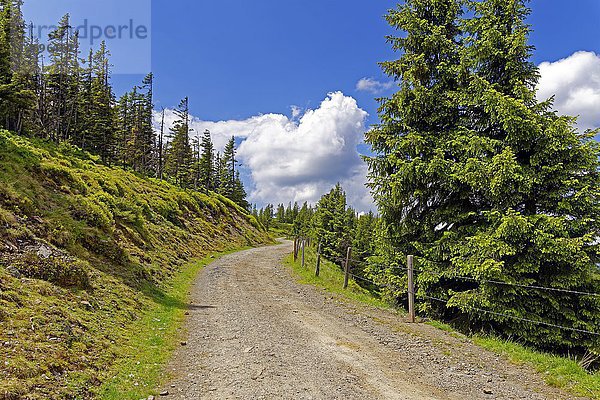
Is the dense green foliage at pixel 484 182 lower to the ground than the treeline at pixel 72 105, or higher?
lower

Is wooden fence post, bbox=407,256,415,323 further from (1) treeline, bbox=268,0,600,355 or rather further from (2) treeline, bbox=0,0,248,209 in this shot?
(2) treeline, bbox=0,0,248,209

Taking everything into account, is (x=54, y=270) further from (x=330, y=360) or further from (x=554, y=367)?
(x=554, y=367)

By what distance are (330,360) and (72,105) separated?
51.8 m

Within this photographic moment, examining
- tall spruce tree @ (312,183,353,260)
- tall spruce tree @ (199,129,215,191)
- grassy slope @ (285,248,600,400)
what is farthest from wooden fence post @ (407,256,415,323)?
tall spruce tree @ (199,129,215,191)

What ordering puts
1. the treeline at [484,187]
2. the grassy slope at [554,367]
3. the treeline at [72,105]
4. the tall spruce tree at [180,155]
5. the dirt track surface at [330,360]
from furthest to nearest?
1. the tall spruce tree at [180,155]
2. the treeline at [72,105]
3. the treeline at [484,187]
4. the grassy slope at [554,367]
5. the dirt track surface at [330,360]

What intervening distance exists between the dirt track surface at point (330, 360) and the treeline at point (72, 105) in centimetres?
3385

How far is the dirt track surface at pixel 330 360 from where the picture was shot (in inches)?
220

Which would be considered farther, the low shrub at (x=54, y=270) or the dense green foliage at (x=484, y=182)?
the dense green foliage at (x=484, y=182)

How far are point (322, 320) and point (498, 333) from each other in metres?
5.24

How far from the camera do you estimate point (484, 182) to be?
1075 cm

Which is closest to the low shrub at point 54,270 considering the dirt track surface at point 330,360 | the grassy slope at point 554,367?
the dirt track surface at point 330,360

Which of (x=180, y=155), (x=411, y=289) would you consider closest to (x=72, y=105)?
(x=180, y=155)

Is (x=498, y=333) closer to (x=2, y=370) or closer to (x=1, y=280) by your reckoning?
(x=2, y=370)

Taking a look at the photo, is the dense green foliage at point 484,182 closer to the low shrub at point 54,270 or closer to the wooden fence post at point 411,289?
the wooden fence post at point 411,289
